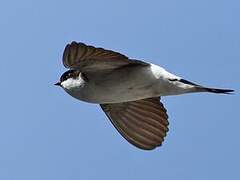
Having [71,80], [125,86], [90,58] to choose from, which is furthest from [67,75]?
[90,58]

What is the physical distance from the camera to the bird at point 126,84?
18.7ft

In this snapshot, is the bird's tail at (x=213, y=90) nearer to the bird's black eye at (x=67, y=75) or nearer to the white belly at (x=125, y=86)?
the white belly at (x=125, y=86)

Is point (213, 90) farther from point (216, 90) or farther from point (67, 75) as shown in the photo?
point (67, 75)

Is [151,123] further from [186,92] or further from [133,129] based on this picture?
[186,92]

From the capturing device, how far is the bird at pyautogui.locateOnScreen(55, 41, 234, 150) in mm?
5688

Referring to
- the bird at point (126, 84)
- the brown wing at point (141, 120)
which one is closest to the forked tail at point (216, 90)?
the bird at point (126, 84)

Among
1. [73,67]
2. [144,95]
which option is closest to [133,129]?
[144,95]

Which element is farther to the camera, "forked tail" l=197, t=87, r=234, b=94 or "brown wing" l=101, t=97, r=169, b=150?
"brown wing" l=101, t=97, r=169, b=150

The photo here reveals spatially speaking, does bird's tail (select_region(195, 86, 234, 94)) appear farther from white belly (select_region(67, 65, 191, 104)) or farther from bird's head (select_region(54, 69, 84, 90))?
bird's head (select_region(54, 69, 84, 90))

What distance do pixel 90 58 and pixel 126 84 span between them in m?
0.54

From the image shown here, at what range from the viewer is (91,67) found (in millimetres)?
5973

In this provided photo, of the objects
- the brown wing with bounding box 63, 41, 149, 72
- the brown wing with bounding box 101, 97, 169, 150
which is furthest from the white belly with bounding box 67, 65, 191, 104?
the brown wing with bounding box 101, 97, 169, 150

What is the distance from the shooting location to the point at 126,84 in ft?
20.0

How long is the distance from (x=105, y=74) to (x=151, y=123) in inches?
32.8
